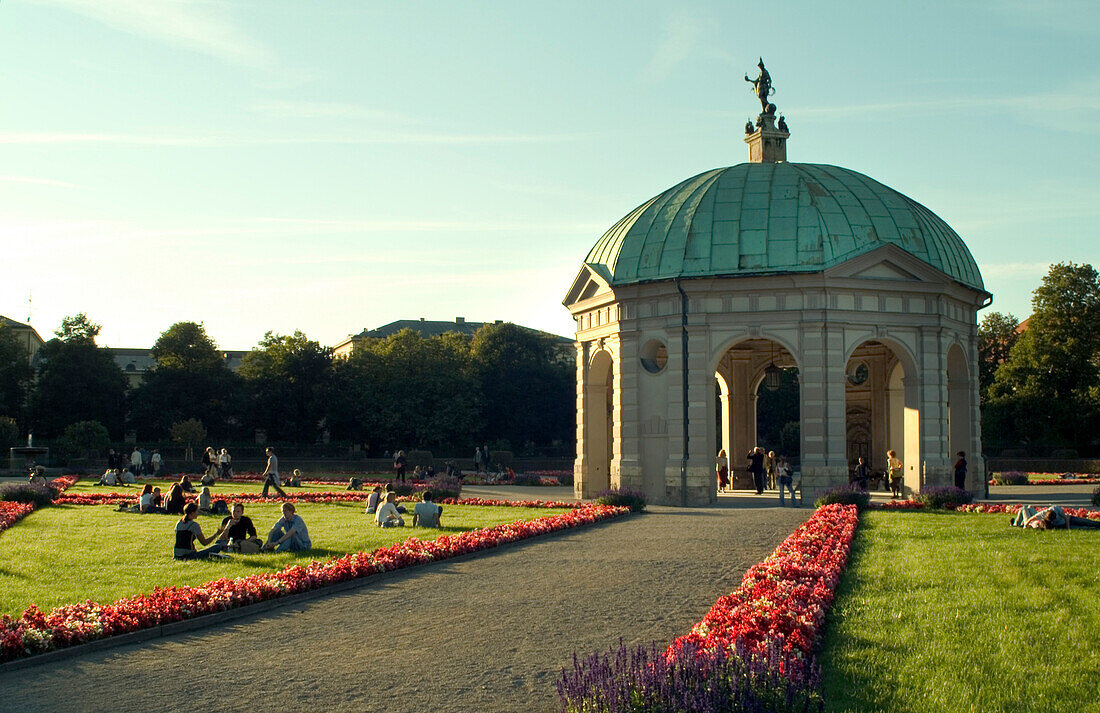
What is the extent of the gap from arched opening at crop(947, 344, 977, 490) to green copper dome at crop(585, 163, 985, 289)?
290 cm

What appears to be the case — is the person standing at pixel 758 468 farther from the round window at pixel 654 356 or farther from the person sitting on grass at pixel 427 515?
the person sitting on grass at pixel 427 515

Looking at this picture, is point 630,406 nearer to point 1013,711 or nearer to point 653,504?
point 653,504

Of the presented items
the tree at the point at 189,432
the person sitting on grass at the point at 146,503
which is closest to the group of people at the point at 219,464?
the person sitting on grass at the point at 146,503

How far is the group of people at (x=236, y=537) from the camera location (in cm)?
2158

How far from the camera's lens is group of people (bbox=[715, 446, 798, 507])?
3750cm

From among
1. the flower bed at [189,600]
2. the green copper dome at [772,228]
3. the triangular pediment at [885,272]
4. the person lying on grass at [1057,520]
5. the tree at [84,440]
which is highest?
the green copper dome at [772,228]

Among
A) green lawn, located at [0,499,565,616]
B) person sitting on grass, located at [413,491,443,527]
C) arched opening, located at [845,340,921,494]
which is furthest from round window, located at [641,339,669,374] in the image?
person sitting on grass, located at [413,491,443,527]

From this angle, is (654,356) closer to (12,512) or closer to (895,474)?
(895,474)

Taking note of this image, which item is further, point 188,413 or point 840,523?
point 188,413

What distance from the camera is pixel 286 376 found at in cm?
9031

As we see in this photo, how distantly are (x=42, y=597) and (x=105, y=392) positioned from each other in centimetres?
7778

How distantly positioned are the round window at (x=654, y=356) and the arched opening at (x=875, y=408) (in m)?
8.06

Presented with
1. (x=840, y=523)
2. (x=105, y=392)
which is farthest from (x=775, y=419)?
(x=840, y=523)

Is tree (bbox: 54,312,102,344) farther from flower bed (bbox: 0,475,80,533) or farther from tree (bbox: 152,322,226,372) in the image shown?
flower bed (bbox: 0,475,80,533)
